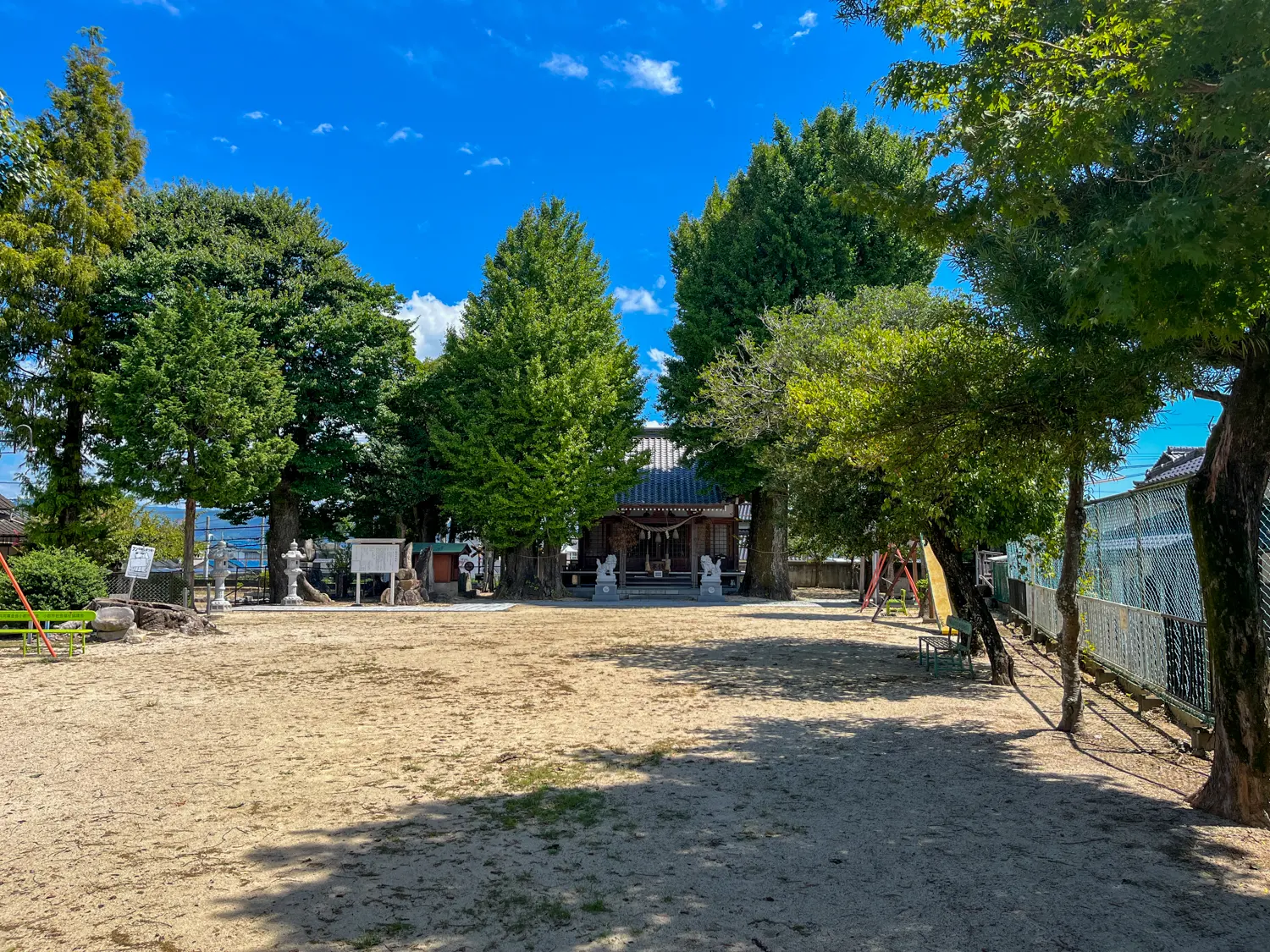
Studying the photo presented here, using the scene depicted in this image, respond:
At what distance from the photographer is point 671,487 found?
32.2m

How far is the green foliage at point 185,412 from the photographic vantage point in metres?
18.1

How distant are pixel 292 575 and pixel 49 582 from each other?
8635 mm

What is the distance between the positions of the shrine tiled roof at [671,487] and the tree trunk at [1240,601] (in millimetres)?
22065

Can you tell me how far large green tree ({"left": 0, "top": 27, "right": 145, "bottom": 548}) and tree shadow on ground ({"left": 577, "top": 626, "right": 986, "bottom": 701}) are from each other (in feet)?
50.4

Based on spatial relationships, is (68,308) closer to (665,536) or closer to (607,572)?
(607,572)

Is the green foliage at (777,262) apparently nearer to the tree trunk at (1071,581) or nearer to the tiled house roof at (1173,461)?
the tiled house roof at (1173,461)

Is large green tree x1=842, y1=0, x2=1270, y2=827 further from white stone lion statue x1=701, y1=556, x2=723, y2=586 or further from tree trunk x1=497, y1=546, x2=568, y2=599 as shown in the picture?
tree trunk x1=497, y1=546, x2=568, y2=599

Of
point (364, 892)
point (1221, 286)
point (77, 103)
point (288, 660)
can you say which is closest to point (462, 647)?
point (288, 660)

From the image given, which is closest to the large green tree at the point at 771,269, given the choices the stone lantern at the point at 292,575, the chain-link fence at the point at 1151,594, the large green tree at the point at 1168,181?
the stone lantern at the point at 292,575

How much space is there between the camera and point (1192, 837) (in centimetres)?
464

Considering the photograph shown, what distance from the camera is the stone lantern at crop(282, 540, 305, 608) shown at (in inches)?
896

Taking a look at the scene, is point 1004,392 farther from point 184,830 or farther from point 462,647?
point 462,647

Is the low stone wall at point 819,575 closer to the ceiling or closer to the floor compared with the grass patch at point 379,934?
closer to the ceiling

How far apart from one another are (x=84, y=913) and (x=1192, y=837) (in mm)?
5924
